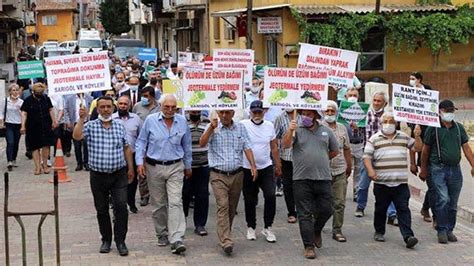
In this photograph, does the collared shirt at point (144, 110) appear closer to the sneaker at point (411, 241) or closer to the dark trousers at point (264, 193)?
the dark trousers at point (264, 193)

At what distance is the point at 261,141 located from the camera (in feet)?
31.7

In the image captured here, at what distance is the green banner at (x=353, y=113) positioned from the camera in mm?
11164

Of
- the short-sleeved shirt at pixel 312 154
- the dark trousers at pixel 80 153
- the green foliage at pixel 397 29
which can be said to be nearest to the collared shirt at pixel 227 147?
the short-sleeved shirt at pixel 312 154

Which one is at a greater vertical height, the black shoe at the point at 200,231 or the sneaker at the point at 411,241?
the sneaker at the point at 411,241

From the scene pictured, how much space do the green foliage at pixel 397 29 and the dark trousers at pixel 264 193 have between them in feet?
53.8

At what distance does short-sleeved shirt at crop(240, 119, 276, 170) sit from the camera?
963cm

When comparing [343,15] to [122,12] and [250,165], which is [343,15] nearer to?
[250,165]

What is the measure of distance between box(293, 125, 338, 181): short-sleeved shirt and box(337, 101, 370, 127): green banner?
2.20m

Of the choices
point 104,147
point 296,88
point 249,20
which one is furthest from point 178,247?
point 249,20

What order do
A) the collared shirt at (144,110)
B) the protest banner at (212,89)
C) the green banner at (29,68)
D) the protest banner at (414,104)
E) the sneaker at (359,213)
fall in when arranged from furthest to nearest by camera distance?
the green banner at (29,68)
the collared shirt at (144,110)
the sneaker at (359,213)
the protest banner at (414,104)
the protest banner at (212,89)

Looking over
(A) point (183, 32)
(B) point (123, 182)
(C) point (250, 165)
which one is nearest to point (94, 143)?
(B) point (123, 182)

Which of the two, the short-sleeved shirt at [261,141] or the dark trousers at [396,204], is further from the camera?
the short-sleeved shirt at [261,141]

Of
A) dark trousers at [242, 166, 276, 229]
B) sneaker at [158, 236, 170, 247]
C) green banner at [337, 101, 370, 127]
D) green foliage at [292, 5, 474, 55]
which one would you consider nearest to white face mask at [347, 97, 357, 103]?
green banner at [337, 101, 370, 127]

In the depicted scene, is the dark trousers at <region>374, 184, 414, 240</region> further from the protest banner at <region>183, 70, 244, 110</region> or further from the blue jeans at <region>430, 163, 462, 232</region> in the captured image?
the protest banner at <region>183, 70, 244, 110</region>
